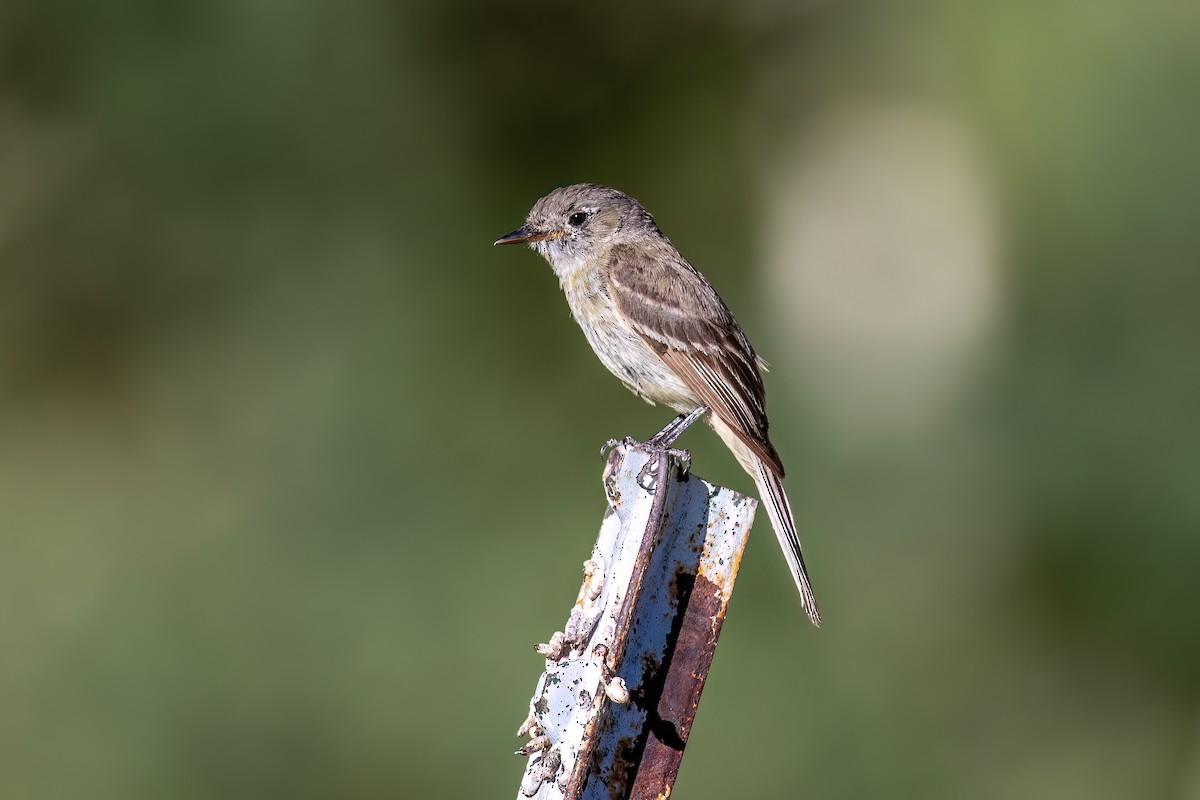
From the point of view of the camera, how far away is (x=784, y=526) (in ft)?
13.5

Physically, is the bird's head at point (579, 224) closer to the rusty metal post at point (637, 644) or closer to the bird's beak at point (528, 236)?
the bird's beak at point (528, 236)

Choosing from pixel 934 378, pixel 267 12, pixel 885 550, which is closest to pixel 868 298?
pixel 934 378

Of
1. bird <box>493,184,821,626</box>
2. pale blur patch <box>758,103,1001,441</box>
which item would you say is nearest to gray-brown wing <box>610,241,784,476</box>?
bird <box>493,184,821,626</box>

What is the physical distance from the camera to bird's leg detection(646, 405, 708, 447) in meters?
4.43

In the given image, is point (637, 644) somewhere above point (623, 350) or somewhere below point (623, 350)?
below

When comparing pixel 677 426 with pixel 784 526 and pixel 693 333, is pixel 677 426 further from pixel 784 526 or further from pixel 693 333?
pixel 784 526

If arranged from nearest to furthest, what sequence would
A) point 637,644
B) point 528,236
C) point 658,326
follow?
point 637,644 < point 658,326 < point 528,236

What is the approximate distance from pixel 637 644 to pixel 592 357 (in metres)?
4.23

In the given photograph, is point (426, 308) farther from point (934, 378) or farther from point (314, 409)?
point (934, 378)

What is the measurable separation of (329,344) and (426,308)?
20.5 inches

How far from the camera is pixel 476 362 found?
616cm

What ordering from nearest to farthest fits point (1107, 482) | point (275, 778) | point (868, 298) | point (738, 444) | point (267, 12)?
point (738, 444) → point (275, 778) → point (1107, 482) → point (267, 12) → point (868, 298)

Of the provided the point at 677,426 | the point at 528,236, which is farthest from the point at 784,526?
the point at 528,236

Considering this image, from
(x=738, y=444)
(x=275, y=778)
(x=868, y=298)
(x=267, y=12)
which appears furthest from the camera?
(x=868, y=298)
